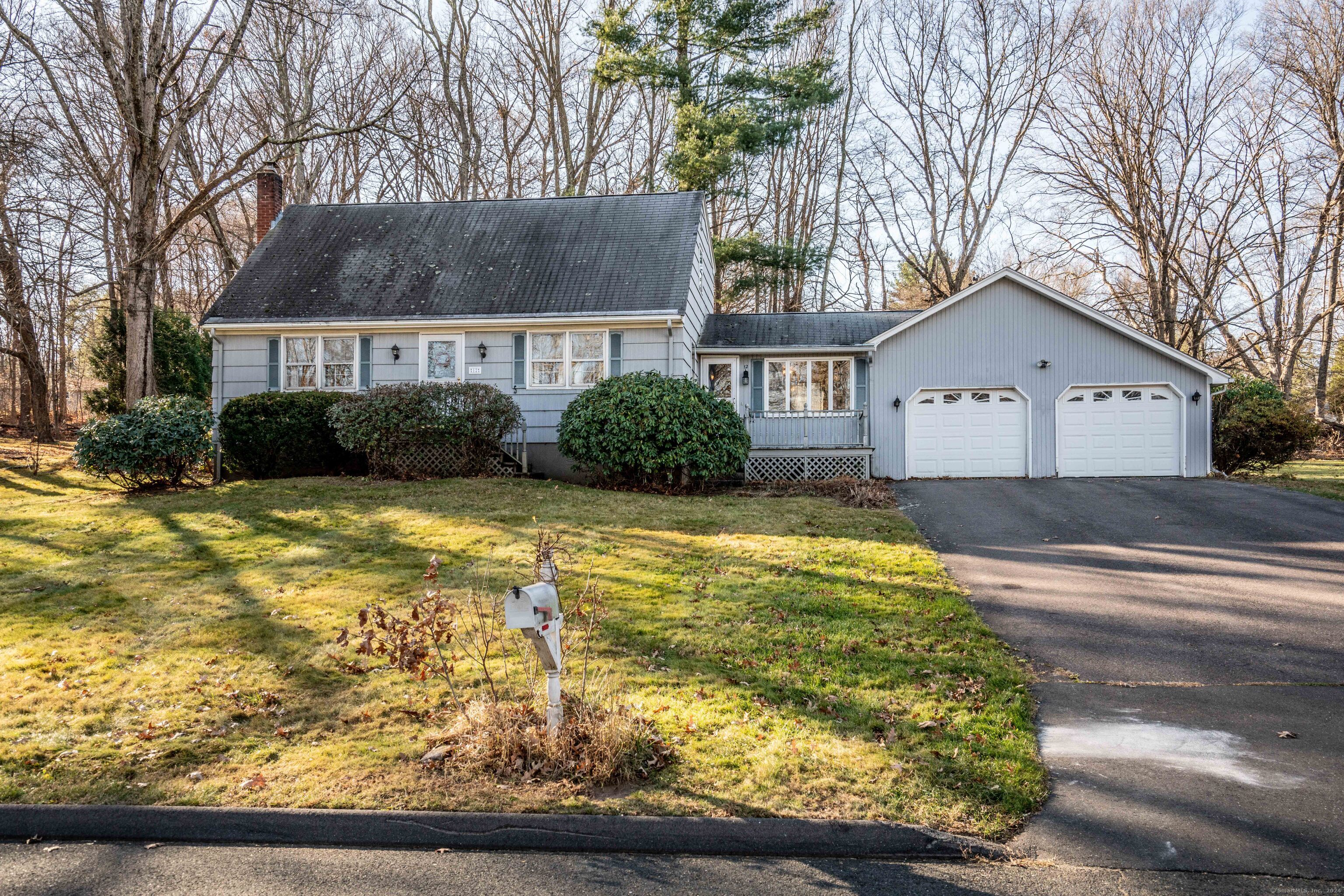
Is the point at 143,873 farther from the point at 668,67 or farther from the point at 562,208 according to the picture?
the point at 668,67

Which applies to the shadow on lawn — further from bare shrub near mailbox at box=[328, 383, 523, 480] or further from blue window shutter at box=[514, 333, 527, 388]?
blue window shutter at box=[514, 333, 527, 388]

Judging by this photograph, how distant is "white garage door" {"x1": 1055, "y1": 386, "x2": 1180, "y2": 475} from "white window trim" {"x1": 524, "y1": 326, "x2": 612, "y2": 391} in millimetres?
9392

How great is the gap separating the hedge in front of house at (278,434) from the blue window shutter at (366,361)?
1.79 meters

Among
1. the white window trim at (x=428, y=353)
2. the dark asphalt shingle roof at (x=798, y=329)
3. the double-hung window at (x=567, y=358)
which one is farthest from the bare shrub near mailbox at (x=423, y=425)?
the dark asphalt shingle roof at (x=798, y=329)

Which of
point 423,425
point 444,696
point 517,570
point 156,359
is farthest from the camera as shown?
point 156,359

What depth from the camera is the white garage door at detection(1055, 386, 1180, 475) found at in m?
16.2

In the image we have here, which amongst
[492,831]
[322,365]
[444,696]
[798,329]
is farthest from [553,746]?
[798,329]

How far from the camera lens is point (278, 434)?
14250 mm

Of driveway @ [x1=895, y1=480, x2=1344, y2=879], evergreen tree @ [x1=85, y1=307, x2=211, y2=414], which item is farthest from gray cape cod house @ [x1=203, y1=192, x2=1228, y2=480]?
evergreen tree @ [x1=85, y1=307, x2=211, y2=414]

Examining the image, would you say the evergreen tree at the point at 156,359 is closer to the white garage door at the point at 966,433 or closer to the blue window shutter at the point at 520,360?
the blue window shutter at the point at 520,360

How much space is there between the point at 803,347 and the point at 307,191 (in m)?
18.7

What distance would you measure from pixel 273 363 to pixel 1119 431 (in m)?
17.8

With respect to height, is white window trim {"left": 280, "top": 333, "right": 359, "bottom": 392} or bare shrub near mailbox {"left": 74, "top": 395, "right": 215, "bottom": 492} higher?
white window trim {"left": 280, "top": 333, "right": 359, "bottom": 392}

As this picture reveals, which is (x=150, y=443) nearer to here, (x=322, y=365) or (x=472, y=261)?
(x=322, y=365)
